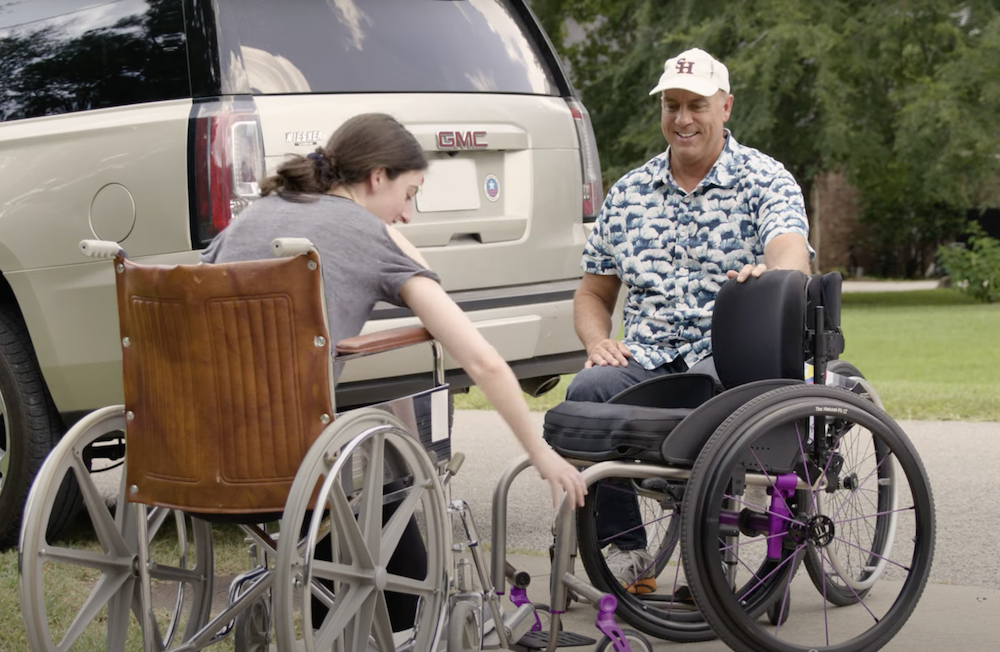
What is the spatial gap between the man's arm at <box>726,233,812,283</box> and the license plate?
48.5 inches

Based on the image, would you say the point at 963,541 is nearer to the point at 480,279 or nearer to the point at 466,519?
the point at 480,279

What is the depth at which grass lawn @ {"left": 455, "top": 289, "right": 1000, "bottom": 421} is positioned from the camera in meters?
8.35

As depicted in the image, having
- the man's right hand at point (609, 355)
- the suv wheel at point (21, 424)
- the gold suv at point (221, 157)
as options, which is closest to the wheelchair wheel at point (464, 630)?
the man's right hand at point (609, 355)

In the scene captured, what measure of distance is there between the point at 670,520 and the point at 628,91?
2106 centimetres

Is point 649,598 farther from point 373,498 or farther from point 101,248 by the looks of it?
point 101,248

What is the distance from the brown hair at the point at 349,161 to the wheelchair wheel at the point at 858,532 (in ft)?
5.00

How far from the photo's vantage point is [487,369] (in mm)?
3021

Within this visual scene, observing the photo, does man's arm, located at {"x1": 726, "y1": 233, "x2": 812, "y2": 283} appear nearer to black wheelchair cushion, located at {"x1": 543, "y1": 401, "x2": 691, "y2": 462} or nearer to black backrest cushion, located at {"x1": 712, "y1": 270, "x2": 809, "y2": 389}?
black backrest cushion, located at {"x1": 712, "y1": 270, "x2": 809, "y2": 389}

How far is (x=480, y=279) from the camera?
4859 millimetres

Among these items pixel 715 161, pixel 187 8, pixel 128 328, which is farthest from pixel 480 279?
pixel 128 328

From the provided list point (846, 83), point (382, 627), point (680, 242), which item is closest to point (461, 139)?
point (680, 242)

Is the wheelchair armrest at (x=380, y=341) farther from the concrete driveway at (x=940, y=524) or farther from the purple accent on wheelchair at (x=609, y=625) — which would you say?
the concrete driveway at (x=940, y=524)

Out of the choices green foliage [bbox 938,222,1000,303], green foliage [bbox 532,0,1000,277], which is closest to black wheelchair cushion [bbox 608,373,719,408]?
green foliage [bbox 532,0,1000,277]

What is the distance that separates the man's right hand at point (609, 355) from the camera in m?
4.10
